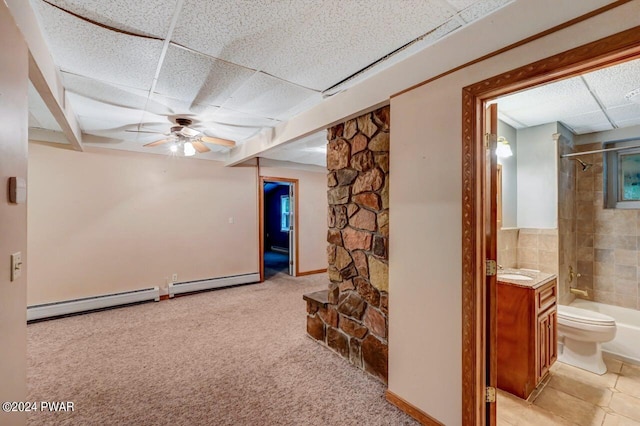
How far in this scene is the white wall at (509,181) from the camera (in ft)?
9.98

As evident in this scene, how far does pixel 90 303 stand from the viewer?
3846 millimetres

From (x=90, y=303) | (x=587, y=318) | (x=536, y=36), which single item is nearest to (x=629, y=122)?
(x=587, y=318)

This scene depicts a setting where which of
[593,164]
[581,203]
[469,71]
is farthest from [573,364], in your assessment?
[469,71]

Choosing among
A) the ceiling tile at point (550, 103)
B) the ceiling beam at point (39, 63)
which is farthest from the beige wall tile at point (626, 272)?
the ceiling beam at point (39, 63)

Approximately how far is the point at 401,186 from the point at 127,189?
4146 millimetres

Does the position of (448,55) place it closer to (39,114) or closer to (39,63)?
(39,63)

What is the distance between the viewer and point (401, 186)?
1894mm

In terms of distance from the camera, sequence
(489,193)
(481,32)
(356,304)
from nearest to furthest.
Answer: (481,32) < (489,193) < (356,304)

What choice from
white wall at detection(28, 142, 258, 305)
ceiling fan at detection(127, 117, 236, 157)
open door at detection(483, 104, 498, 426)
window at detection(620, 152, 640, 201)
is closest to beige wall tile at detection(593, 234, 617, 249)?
window at detection(620, 152, 640, 201)

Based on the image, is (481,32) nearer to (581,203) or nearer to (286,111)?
(286,111)

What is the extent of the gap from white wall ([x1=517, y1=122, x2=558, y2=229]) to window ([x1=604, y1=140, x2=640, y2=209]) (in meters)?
0.98

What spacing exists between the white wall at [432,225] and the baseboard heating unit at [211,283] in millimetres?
3703

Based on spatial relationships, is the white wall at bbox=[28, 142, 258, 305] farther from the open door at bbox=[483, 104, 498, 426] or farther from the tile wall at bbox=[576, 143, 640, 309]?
the tile wall at bbox=[576, 143, 640, 309]

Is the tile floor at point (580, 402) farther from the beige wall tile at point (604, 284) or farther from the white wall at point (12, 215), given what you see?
the white wall at point (12, 215)
